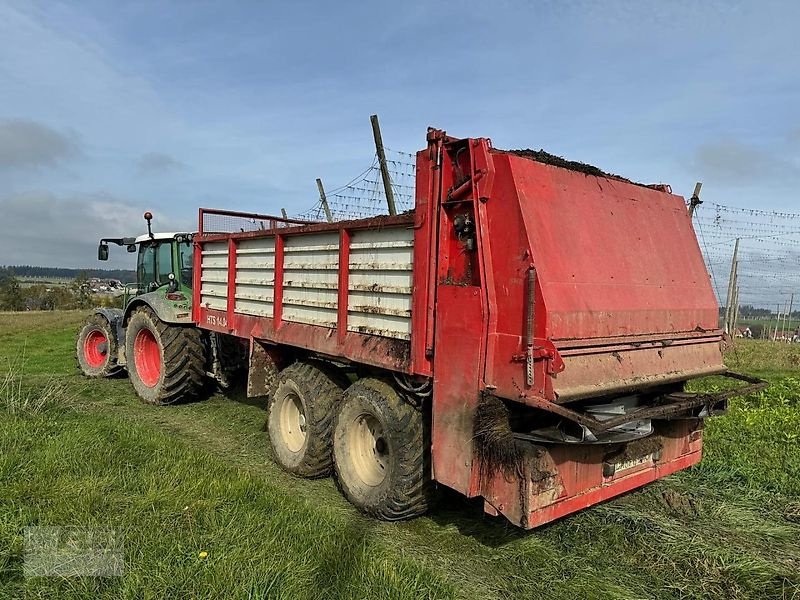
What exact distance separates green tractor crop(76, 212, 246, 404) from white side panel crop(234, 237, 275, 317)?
1.30m

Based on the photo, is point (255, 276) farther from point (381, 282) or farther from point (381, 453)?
point (381, 453)

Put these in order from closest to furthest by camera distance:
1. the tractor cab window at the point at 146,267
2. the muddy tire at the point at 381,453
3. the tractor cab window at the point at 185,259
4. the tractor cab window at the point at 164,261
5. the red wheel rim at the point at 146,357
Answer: the muddy tire at the point at 381,453 → the red wheel rim at the point at 146,357 → the tractor cab window at the point at 185,259 → the tractor cab window at the point at 164,261 → the tractor cab window at the point at 146,267

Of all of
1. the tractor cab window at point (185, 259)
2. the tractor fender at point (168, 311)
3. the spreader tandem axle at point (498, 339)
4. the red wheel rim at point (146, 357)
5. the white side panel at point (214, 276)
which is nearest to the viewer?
the spreader tandem axle at point (498, 339)

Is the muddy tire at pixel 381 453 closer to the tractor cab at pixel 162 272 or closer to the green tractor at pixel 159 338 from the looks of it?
the green tractor at pixel 159 338

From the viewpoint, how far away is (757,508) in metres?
4.28

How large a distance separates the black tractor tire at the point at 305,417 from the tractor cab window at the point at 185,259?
342cm

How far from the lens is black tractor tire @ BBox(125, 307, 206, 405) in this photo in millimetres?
7141

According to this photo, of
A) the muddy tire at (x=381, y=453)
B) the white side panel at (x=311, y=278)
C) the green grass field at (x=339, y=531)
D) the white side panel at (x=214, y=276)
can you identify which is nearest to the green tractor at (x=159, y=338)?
the white side panel at (x=214, y=276)

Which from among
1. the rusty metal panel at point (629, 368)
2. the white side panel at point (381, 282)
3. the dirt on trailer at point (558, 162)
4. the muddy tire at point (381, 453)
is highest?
the dirt on trailer at point (558, 162)

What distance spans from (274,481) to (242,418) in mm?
Answer: 2157

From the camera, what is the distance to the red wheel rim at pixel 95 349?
9.38 meters

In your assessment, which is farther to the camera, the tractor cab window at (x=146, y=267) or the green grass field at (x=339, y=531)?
the tractor cab window at (x=146, y=267)

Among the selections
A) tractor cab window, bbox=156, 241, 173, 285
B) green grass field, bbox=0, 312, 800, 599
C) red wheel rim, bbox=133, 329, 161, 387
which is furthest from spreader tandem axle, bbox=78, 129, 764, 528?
tractor cab window, bbox=156, 241, 173, 285

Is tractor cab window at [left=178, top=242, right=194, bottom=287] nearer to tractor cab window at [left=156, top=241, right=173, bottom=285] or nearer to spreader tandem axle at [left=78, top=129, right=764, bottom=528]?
tractor cab window at [left=156, top=241, right=173, bottom=285]
